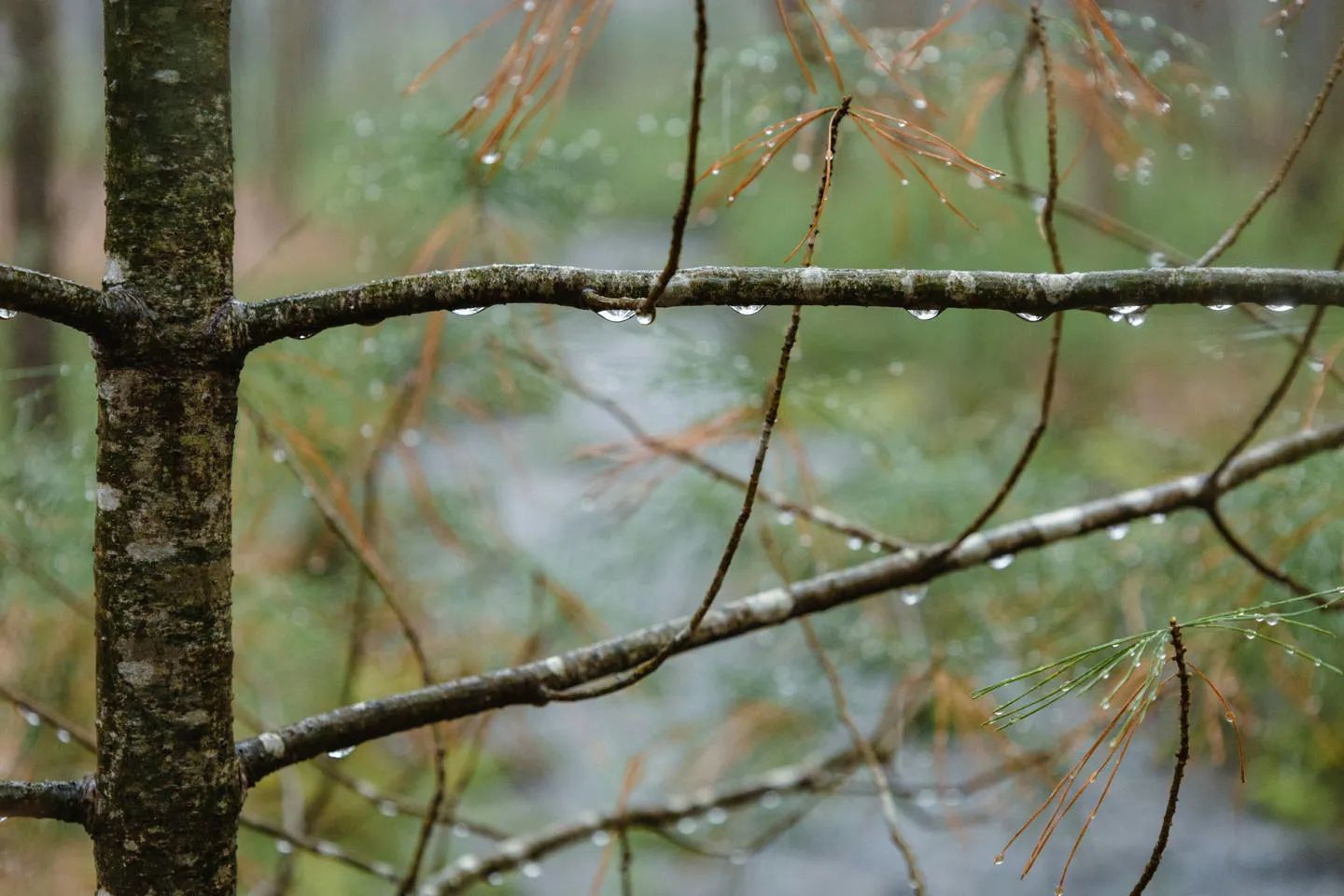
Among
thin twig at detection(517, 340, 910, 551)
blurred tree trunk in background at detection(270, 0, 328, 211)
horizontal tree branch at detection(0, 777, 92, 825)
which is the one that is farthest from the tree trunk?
blurred tree trunk in background at detection(270, 0, 328, 211)

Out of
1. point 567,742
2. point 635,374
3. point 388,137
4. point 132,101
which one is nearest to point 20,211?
point 388,137

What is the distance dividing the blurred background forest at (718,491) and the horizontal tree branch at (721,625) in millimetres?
103

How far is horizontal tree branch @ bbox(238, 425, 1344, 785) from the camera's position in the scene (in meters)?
0.42

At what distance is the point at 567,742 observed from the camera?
2.62 m

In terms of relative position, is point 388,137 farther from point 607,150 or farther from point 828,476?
point 828,476

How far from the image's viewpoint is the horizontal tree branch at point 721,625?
0.42 m

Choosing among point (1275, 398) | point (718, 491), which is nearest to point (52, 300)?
point (1275, 398)

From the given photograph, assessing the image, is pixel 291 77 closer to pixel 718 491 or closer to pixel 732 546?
pixel 718 491

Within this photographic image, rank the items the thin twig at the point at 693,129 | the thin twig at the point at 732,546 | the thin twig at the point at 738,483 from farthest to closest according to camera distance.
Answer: the thin twig at the point at 738,483 < the thin twig at the point at 732,546 < the thin twig at the point at 693,129

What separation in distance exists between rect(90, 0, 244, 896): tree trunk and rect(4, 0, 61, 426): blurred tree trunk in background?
74.9 inches

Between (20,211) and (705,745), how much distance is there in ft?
5.96

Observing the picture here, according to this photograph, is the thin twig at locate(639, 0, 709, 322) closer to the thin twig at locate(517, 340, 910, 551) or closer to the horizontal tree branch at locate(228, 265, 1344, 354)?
the horizontal tree branch at locate(228, 265, 1344, 354)

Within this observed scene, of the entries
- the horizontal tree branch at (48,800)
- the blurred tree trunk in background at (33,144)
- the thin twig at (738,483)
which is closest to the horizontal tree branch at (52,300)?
the horizontal tree branch at (48,800)

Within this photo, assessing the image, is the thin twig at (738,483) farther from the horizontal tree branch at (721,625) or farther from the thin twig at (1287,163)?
the thin twig at (1287,163)
